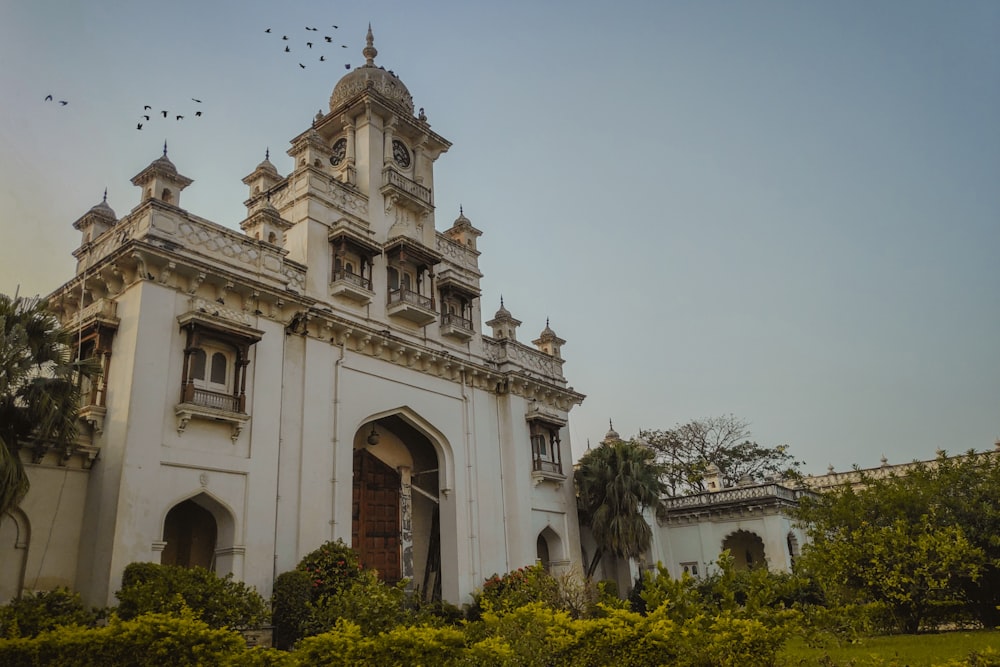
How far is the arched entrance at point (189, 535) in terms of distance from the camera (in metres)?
18.3

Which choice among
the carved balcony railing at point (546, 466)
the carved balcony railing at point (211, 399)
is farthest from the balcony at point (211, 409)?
the carved balcony railing at point (546, 466)

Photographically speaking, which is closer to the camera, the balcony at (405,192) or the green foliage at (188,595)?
the green foliage at (188,595)

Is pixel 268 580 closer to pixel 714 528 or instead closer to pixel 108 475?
pixel 108 475

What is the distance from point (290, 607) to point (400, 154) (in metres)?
16.4

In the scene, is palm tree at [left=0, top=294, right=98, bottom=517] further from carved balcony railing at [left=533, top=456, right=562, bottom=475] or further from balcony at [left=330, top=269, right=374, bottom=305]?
carved balcony railing at [left=533, top=456, right=562, bottom=475]

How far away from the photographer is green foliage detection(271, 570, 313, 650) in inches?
665

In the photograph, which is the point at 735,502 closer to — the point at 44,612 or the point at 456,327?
the point at 456,327

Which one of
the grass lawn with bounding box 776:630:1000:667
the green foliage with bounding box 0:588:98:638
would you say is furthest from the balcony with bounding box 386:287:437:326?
the grass lawn with bounding box 776:630:1000:667

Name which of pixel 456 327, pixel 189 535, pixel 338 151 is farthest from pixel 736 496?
pixel 189 535

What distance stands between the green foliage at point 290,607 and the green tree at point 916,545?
38.8 feet

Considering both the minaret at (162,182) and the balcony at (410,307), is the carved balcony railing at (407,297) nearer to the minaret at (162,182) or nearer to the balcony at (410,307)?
the balcony at (410,307)

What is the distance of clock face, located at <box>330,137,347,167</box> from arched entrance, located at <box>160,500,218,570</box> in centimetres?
1287

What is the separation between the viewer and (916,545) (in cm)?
1767

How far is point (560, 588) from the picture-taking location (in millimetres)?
22344
